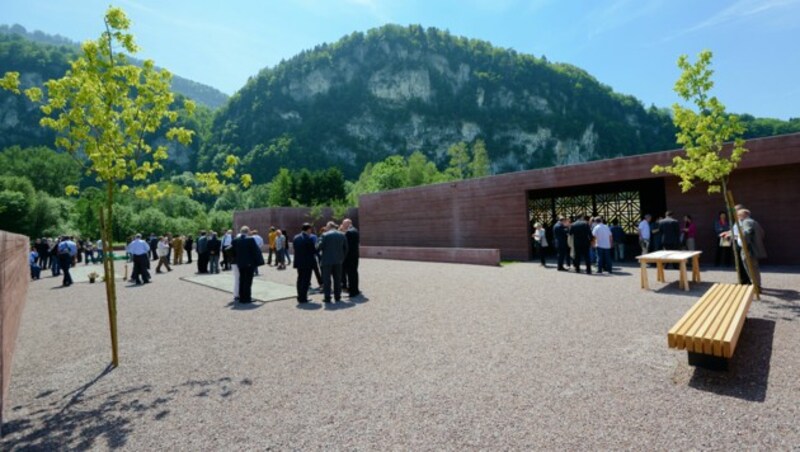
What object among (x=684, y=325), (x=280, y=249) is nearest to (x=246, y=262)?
(x=280, y=249)

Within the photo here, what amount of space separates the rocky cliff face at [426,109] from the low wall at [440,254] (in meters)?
99.2

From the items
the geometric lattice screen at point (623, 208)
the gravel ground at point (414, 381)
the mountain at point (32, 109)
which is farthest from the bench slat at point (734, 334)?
the mountain at point (32, 109)

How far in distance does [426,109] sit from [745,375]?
13858 centimetres

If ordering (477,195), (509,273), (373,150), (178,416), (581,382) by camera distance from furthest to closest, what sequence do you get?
(373,150) < (477,195) < (509,273) < (581,382) < (178,416)

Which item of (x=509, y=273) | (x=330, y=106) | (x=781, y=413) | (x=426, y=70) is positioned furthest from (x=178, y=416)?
(x=426, y=70)

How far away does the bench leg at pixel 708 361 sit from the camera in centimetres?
406

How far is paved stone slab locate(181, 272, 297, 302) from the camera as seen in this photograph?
10219 millimetres

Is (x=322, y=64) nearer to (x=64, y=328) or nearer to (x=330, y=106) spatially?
(x=330, y=106)

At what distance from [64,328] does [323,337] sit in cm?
568

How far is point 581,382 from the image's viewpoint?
4094mm

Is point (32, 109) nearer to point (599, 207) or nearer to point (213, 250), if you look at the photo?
point (213, 250)

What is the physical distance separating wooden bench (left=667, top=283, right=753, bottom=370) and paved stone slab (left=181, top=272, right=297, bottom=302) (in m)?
8.31

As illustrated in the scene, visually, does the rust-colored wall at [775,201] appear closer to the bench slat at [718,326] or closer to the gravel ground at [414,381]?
the gravel ground at [414,381]

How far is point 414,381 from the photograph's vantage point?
170 inches
